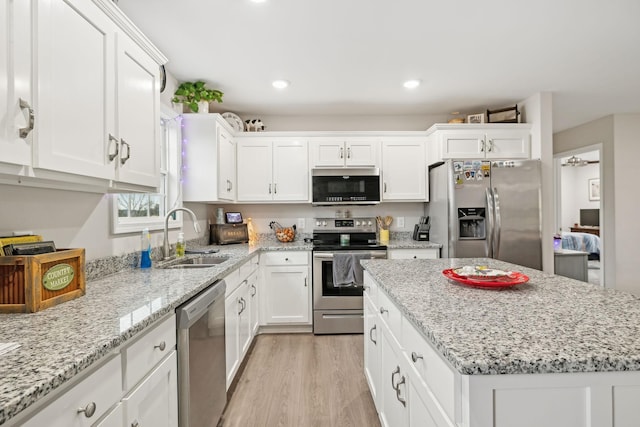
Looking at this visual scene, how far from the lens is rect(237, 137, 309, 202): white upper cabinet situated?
3607 millimetres

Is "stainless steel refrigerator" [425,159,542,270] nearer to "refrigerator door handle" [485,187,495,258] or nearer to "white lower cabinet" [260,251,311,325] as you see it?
"refrigerator door handle" [485,187,495,258]

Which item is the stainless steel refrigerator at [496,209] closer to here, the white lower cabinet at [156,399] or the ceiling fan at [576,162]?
the white lower cabinet at [156,399]

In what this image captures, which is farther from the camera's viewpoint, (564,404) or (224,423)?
(224,423)

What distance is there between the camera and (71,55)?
117 centimetres

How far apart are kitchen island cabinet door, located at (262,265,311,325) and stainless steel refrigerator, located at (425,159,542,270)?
150cm

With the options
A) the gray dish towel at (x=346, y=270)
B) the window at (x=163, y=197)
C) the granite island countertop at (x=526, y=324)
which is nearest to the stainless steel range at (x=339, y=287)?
the gray dish towel at (x=346, y=270)

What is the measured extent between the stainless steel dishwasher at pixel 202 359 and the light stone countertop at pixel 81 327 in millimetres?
83

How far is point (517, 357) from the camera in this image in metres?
0.73

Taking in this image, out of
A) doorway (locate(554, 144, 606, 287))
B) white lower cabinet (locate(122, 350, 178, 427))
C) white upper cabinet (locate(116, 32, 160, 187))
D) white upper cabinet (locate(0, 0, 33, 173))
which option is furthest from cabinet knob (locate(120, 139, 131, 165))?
doorway (locate(554, 144, 606, 287))

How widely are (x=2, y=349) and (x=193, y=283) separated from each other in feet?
2.60

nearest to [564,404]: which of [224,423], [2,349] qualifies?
[2,349]

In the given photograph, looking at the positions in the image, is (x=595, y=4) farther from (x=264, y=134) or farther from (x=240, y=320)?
(x=240, y=320)

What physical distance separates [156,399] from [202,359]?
0.38 m

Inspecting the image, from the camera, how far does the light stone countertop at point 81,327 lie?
0.66 meters
